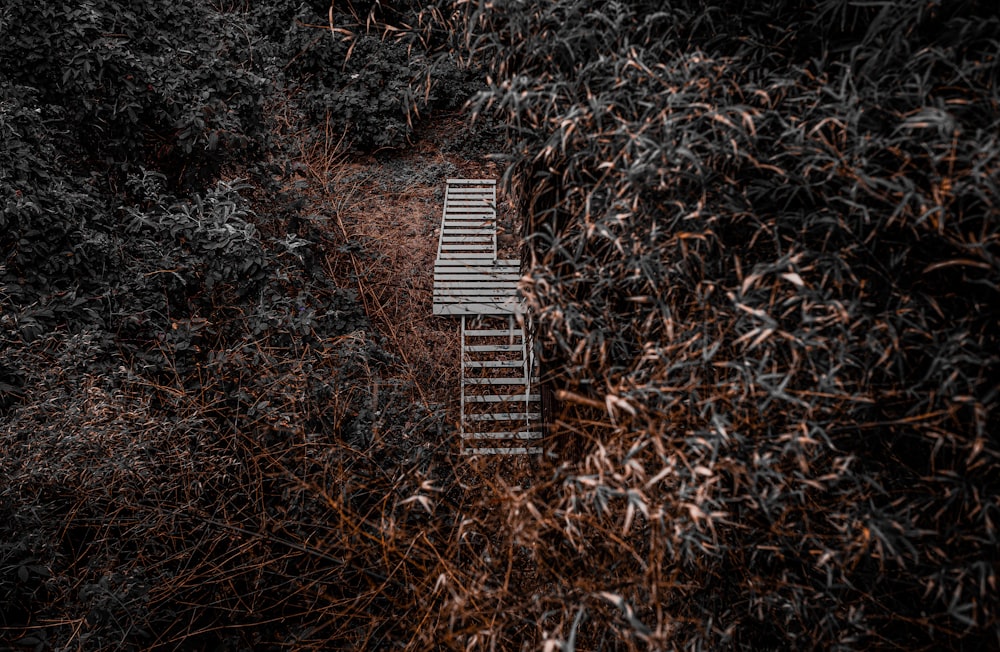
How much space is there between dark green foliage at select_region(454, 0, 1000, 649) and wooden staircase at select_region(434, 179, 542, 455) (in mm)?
1788

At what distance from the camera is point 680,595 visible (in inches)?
68.1

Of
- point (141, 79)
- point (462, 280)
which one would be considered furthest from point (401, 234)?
point (141, 79)

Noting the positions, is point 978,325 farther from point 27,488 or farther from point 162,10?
point 162,10

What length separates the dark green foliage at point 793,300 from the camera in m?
1.28

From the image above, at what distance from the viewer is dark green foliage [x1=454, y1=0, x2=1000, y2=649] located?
1280 mm

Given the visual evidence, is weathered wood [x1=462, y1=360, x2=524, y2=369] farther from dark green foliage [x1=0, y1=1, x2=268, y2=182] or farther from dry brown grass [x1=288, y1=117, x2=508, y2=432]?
dark green foliage [x1=0, y1=1, x2=268, y2=182]

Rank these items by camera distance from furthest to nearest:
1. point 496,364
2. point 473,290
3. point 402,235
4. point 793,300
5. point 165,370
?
point 402,235
point 473,290
point 496,364
point 165,370
point 793,300

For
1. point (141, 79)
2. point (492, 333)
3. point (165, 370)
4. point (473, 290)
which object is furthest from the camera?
point (473, 290)

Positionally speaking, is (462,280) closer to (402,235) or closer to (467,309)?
(467,309)

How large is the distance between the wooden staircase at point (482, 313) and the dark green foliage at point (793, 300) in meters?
1.79

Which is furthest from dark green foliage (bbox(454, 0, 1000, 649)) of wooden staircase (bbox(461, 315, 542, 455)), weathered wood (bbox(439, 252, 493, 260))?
weathered wood (bbox(439, 252, 493, 260))

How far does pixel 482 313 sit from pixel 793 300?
9.91ft

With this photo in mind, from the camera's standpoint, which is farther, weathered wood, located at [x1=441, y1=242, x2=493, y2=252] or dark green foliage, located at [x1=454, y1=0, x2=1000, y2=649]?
weathered wood, located at [x1=441, y1=242, x2=493, y2=252]

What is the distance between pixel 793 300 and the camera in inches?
53.6
